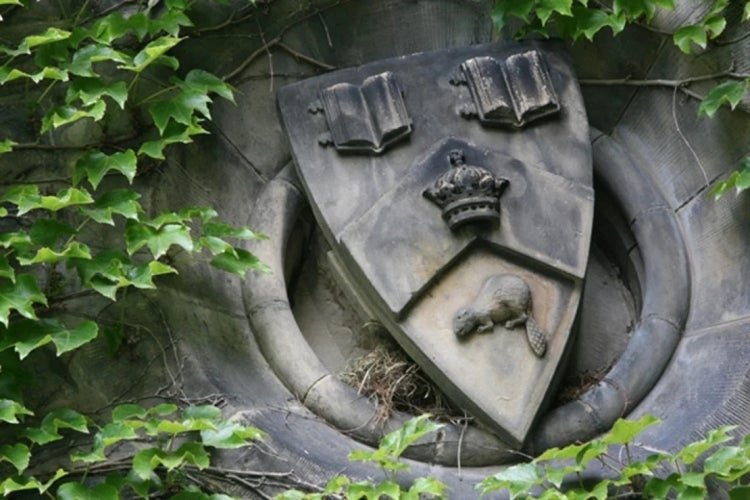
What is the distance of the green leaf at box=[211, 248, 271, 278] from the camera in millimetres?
5051

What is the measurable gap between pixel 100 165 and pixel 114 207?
186mm

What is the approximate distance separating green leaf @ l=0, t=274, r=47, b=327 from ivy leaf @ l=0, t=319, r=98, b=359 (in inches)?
1.5

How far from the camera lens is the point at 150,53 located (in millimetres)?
5082

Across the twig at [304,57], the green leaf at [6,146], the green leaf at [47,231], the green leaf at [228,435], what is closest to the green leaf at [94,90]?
the green leaf at [6,146]

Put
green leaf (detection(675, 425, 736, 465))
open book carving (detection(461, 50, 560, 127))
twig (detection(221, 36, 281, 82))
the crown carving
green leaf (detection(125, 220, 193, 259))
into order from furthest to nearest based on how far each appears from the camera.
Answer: twig (detection(221, 36, 281, 82)), open book carving (detection(461, 50, 560, 127)), the crown carving, green leaf (detection(125, 220, 193, 259)), green leaf (detection(675, 425, 736, 465))

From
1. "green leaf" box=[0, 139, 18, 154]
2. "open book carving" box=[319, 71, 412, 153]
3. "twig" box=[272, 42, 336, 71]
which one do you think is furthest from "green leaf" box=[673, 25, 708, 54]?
"green leaf" box=[0, 139, 18, 154]

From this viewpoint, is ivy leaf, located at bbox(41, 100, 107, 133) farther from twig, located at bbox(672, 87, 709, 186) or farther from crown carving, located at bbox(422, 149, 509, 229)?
Answer: twig, located at bbox(672, 87, 709, 186)

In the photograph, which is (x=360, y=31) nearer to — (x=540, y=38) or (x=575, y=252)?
(x=540, y=38)

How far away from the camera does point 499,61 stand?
5586 mm

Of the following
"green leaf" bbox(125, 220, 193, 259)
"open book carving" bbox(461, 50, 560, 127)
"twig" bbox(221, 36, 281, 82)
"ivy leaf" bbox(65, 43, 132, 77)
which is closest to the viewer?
"green leaf" bbox(125, 220, 193, 259)

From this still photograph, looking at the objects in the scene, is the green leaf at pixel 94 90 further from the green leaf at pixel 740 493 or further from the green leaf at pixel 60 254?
the green leaf at pixel 740 493

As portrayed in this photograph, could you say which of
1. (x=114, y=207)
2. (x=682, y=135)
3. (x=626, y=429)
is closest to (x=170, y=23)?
(x=114, y=207)

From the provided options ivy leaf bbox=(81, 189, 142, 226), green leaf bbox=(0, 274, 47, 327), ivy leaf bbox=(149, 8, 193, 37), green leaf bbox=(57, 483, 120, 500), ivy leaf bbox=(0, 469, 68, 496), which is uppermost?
ivy leaf bbox=(149, 8, 193, 37)

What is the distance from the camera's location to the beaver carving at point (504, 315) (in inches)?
201
